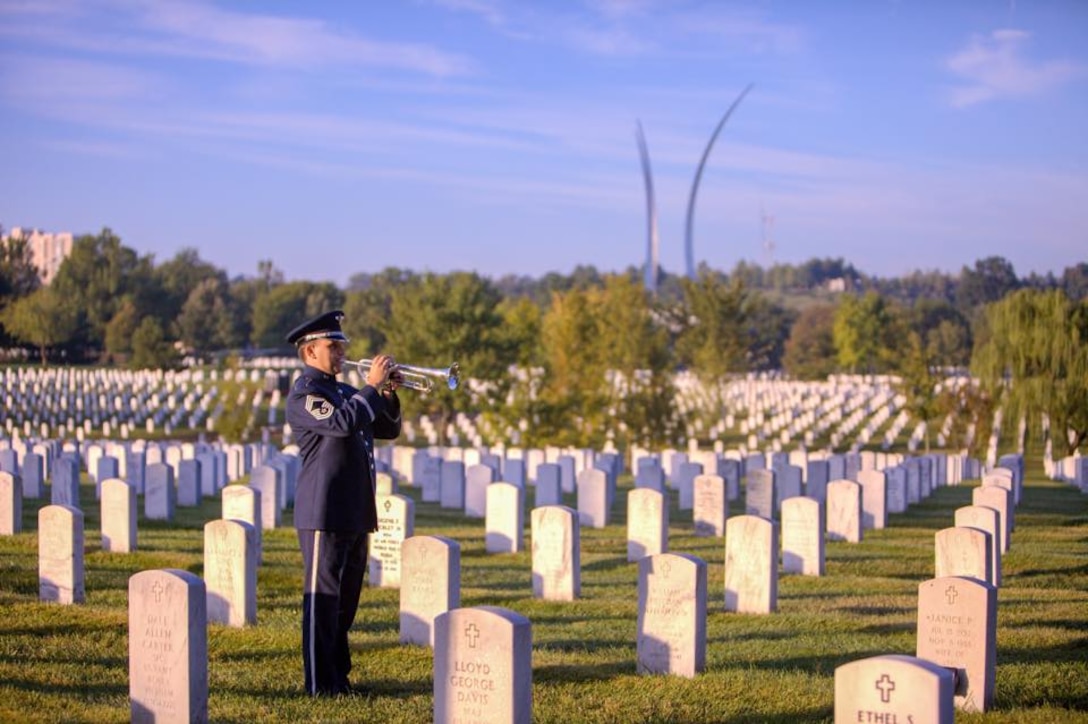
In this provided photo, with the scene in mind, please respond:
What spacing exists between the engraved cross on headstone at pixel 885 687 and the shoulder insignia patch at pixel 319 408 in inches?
133

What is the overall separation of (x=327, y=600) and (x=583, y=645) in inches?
107

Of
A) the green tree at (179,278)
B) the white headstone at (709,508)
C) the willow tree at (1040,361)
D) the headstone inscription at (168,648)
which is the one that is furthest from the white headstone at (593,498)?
the green tree at (179,278)

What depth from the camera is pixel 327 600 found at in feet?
24.7

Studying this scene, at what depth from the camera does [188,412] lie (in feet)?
178

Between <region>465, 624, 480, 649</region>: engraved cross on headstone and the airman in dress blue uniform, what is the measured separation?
4.55ft

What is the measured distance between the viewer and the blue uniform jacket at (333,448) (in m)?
7.34

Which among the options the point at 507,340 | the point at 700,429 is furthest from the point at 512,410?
the point at 700,429

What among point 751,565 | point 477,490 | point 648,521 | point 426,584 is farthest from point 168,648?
point 477,490

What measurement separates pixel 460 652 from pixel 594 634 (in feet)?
12.6

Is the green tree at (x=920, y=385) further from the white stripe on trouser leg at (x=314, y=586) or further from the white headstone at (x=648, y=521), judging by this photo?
the white stripe on trouser leg at (x=314, y=586)

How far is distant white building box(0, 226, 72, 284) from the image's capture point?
41081 mm

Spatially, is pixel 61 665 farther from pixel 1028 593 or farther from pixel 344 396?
pixel 1028 593

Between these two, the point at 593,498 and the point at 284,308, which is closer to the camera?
the point at 593,498

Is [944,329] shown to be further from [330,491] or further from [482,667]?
[482,667]
